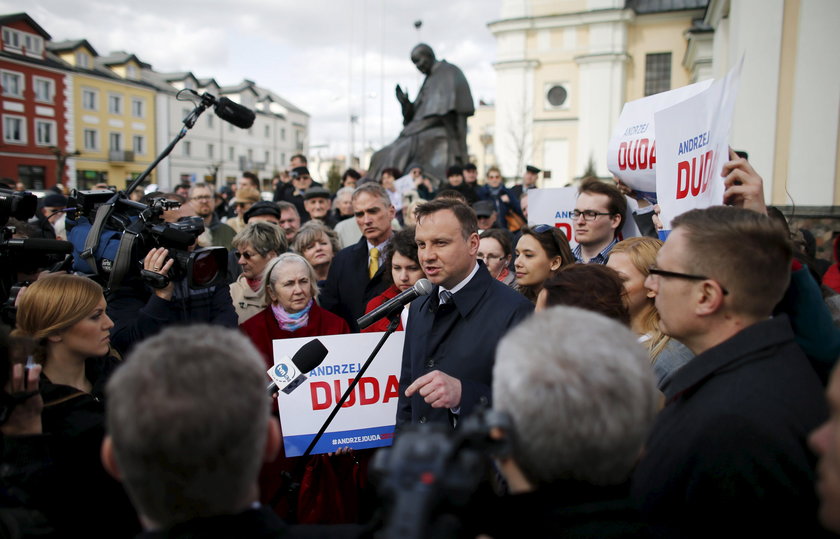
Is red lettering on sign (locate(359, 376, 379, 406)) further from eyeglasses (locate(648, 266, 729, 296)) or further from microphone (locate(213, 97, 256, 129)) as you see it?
microphone (locate(213, 97, 256, 129))

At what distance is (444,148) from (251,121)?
839 centimetres

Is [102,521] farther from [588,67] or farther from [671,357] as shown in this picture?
[588,67]

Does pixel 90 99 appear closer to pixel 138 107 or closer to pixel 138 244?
pixel 138 107

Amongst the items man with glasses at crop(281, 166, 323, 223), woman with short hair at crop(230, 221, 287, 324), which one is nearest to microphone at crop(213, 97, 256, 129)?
woman with short hair at crop(230, 221, 287, 324)

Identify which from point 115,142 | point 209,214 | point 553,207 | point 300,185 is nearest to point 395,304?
point 553,207

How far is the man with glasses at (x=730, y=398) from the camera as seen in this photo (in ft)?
5.17

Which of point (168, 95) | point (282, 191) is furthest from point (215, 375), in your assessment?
point (168, 95)

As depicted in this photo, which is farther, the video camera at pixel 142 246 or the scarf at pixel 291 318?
the scarf at pixel 291 318

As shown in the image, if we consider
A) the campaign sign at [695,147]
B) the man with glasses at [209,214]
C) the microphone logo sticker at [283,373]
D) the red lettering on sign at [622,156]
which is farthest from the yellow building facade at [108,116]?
the campaign sign at [695,147]

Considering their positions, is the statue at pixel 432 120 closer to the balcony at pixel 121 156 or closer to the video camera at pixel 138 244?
the video camera at pixel 138 244

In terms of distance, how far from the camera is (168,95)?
59.6m

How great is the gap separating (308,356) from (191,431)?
1.49 m

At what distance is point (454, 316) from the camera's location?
3.11 metres

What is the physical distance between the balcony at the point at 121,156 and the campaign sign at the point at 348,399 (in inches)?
2326
